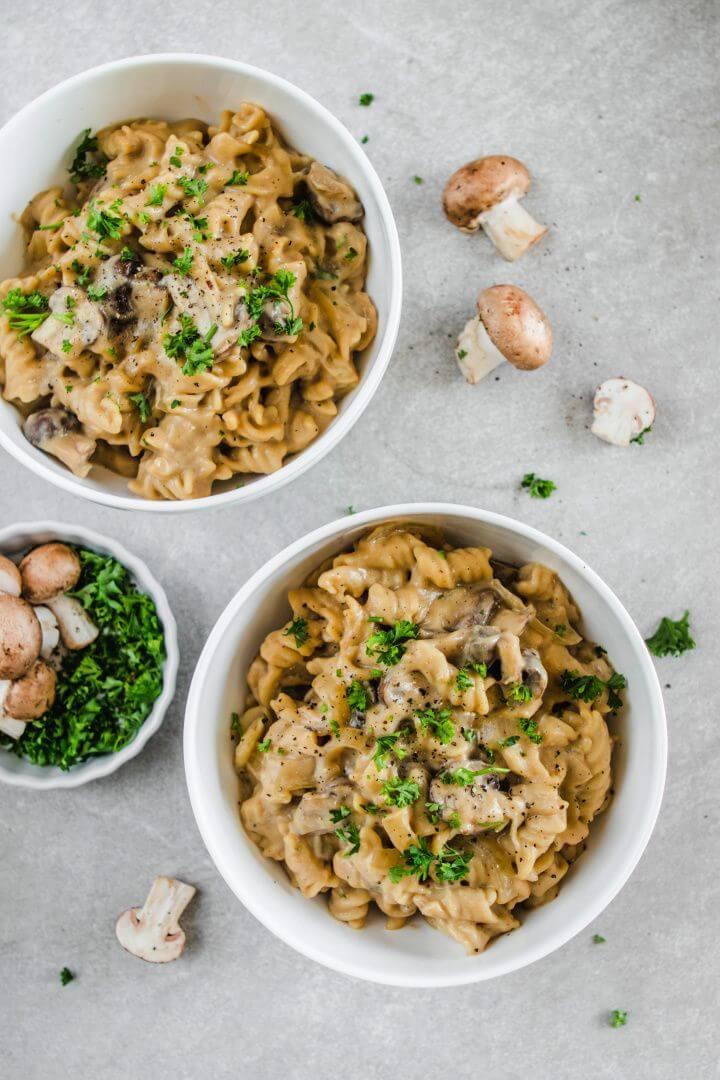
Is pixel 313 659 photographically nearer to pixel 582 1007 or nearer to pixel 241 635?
pixel 241 635

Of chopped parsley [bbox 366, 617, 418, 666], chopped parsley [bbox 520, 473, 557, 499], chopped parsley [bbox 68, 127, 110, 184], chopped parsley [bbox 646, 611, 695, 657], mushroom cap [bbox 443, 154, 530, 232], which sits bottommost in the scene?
chopped parsley [bbox 646, 611, 695, 657]

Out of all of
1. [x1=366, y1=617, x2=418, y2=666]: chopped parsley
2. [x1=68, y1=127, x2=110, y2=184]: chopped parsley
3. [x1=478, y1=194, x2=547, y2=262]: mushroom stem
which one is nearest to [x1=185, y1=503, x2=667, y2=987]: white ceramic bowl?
[x1=366, y1=617, x2=418, y2=666]: chopped parsley

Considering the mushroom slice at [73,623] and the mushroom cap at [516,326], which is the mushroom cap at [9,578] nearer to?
the mushroom slice at [73,623]

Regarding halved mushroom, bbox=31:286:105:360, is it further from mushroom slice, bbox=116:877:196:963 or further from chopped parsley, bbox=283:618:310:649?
mushroom slice, bbox=116:877:196:963

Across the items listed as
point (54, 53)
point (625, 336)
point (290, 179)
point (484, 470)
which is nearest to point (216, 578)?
point (484, 470)

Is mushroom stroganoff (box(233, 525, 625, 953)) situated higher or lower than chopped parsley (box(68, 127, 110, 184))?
lower

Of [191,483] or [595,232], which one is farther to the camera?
Result: [595,232]

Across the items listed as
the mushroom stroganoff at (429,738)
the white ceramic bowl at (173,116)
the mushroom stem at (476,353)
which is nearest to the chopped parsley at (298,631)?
the mushroom stroganoff at (429,738)
